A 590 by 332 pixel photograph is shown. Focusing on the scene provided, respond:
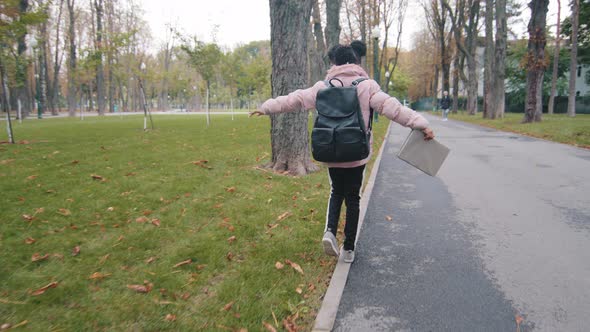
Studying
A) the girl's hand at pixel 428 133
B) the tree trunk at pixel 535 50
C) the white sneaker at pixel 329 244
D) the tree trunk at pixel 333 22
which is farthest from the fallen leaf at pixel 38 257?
the tree trunk at pixel 535 50

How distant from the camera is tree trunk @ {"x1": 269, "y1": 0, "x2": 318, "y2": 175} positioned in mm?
6652

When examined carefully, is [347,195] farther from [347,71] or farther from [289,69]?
[289,69]

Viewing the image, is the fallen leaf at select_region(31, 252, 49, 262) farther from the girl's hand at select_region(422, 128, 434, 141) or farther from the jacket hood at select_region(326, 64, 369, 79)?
the girl's hand at select_region(422, 128, 434, 141)

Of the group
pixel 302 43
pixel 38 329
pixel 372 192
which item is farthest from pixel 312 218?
pixel 302 43

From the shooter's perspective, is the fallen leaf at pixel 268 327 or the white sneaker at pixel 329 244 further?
the white sneaker at pixel 329 244

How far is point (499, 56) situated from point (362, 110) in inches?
950

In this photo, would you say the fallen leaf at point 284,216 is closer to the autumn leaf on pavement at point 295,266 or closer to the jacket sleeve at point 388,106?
the autumn leaf on pavement at point 295,266

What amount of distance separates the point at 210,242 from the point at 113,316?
1363 mm

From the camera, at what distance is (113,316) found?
258 centimetres

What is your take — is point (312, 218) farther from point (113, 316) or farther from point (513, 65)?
point (513, 65)

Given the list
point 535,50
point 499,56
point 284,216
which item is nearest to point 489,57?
point 499,56

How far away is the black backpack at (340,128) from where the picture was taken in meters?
3.01

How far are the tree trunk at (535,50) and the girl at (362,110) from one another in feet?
61.2

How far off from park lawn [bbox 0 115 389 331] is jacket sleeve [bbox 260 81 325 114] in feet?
4.47
